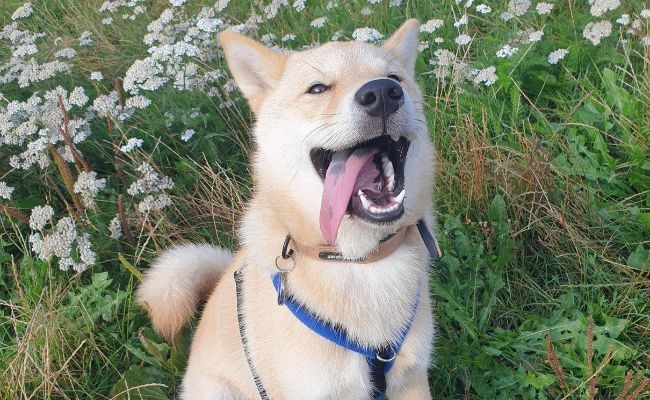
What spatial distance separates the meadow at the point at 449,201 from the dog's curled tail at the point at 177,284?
22 centimetres

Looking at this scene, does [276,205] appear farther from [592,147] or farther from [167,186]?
[592,147]

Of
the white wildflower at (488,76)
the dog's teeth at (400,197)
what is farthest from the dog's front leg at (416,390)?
the white wildflower at (488,76)

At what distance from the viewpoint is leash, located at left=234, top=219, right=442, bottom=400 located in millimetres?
1999

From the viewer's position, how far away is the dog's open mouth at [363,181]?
73.5 inches

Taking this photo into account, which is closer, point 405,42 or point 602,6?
point 405,42

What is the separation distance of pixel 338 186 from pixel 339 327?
0.48m

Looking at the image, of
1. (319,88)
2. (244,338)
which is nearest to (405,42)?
(319,88)

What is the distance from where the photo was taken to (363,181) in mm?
1956

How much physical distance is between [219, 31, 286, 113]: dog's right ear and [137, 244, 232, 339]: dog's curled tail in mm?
744

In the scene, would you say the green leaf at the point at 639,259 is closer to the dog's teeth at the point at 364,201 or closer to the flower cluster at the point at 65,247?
the dog's teeth at the point at 364,201

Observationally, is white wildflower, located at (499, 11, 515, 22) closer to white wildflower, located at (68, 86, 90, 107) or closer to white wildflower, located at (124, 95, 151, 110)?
white wildflower, located at (124, 95, 151, 110)

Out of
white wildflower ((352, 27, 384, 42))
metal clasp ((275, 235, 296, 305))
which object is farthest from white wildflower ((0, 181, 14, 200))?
white wildflower ((352, 27, 384, 42))

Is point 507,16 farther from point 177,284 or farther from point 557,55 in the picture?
point 177,284

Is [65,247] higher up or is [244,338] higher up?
[65,247]
